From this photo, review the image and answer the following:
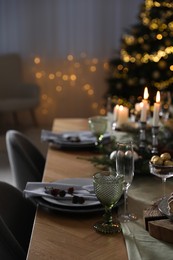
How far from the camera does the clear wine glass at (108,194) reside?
136 centimetres

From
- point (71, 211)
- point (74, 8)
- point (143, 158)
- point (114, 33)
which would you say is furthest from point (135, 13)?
point (71, 211)

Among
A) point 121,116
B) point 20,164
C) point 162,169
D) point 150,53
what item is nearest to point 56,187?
point 162,169

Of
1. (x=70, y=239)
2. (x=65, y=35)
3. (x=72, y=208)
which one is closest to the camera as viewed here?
(x=70, y=239)

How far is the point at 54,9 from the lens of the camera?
6328mm

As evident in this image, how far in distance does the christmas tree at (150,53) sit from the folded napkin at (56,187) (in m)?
3.66

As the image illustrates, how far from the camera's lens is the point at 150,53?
17.4 feet

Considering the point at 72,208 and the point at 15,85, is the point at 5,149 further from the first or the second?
the point at 72,208

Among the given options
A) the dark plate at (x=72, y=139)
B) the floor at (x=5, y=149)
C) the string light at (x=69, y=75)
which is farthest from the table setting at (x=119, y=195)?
the string light at (x=69, y=75)

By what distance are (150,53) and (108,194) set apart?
162 inches

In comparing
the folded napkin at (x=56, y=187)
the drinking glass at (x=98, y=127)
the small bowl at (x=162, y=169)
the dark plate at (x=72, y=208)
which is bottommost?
the dark plate at (x=72, y=208)

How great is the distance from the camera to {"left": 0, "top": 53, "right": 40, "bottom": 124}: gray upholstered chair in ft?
19.7

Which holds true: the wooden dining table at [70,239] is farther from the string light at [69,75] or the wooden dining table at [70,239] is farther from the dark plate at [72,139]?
the string light at [69,75]

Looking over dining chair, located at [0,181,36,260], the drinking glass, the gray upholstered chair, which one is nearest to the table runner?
dining chair, located at [0,181,36,260]

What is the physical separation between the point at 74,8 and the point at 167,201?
5.28 meters
